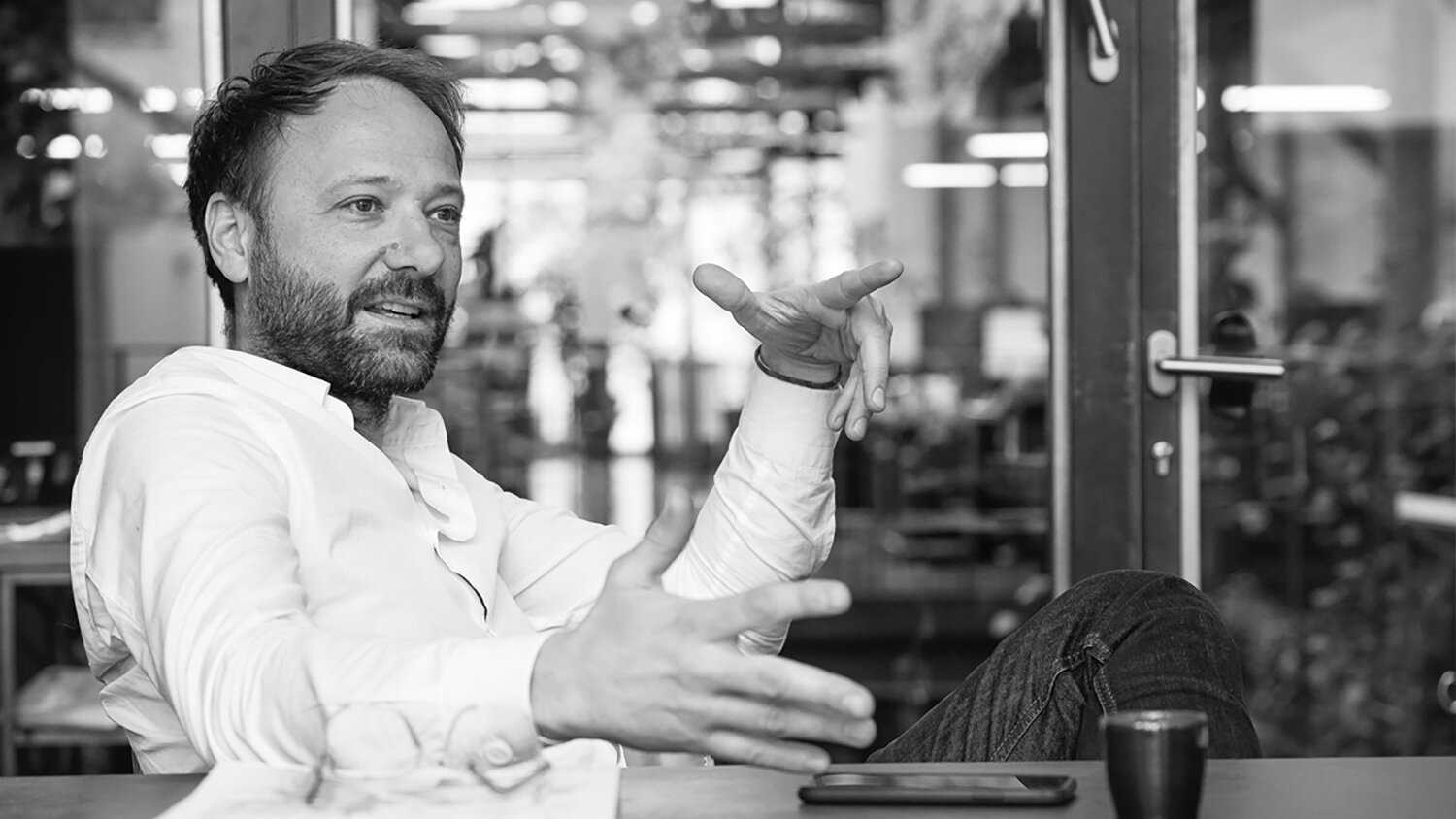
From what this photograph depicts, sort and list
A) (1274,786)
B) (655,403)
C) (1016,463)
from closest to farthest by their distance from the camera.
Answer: (1274,786) < (1016,463) < (655,403)

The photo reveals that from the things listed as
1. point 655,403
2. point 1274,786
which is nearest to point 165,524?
point 1274,786

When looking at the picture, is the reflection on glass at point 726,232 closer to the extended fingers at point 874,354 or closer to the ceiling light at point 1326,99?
the ceiling light at point 1326,99

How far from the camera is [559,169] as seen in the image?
9344 mm

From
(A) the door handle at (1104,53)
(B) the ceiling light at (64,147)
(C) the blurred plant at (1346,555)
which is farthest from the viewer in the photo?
(B) the ceiling light at (64,147)

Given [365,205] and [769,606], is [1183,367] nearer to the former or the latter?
[365,205]

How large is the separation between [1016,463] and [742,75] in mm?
3183

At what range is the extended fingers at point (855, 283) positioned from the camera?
1305mm

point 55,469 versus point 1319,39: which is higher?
point 1319,39

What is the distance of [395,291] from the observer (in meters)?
1.49

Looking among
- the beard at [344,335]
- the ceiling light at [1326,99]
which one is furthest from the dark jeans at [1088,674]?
the ceiling light at [1326,99]

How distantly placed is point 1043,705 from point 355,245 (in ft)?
2.44

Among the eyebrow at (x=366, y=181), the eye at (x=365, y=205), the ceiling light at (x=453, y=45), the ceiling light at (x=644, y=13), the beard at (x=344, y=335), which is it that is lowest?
the beard at (x=344, y=335)

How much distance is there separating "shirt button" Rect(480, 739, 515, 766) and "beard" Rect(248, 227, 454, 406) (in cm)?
64

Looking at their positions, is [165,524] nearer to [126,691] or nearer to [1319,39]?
[126,691]
